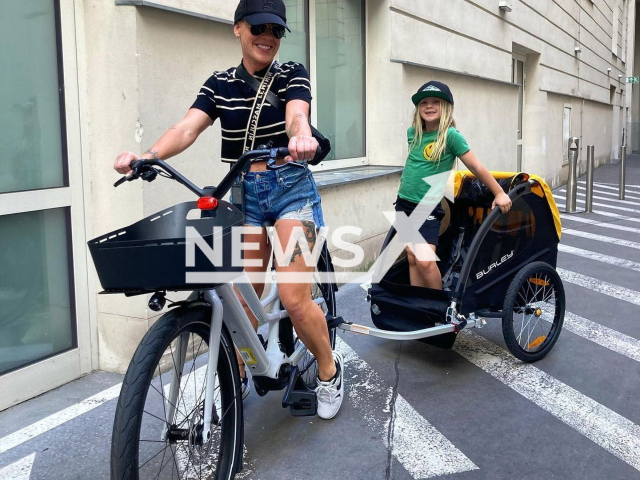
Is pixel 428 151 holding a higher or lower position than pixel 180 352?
higher

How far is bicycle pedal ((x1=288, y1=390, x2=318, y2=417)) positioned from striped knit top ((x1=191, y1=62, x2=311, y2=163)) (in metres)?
1.12

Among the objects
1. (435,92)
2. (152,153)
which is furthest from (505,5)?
(152,153)

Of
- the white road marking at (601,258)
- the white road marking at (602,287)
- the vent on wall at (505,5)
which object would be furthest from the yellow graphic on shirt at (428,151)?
the vent on wall at (505,5)

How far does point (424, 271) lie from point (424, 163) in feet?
2.12

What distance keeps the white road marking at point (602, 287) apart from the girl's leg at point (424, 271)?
2.34 metres

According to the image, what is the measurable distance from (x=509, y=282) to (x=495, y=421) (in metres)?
0.95

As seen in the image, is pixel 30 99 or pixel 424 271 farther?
pixel 424 271

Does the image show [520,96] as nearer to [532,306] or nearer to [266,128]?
[532,306]

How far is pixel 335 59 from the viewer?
695cm

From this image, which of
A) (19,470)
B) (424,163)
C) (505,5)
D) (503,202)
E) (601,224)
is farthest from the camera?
(505,5)

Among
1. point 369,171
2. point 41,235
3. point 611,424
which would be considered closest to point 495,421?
point 611,424

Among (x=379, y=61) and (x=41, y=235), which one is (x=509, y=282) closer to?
(x=41, y=235)

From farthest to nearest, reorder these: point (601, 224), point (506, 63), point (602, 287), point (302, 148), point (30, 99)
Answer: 1. point (506, 63)
2. point (601, 224)
3. point (602, 287)
4. point (30, 99)
5. point (302, 148)

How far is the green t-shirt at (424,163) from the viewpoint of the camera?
4039 mm
